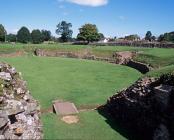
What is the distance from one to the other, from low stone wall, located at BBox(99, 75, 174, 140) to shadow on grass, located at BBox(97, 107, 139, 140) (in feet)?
0.21

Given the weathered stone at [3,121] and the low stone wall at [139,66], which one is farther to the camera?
the low stone wall at [139,66]

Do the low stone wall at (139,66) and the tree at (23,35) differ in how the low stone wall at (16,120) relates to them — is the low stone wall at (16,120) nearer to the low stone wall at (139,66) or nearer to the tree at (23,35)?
the low stone wall at (139,66)

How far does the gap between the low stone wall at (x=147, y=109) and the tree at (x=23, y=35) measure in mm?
104193

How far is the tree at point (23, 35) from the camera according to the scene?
121681 millimetres

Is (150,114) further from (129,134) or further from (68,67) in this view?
(68,67)

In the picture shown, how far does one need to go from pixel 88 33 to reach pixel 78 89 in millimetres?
72988

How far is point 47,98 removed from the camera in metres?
24.6

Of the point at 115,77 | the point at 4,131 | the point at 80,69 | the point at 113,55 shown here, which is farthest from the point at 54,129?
the point at 113,55

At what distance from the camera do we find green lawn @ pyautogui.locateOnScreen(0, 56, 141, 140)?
1708 cm

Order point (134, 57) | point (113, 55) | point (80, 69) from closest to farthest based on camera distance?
1. point (80, 69)
2. point (134, 57)
3. point (113, 55)

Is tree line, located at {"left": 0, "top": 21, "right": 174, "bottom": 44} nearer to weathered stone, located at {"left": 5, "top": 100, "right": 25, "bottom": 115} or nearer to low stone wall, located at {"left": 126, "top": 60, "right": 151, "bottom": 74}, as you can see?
low stone wall, located at {"left": 126, "top": 60, "right": 151, "bottom": 74}

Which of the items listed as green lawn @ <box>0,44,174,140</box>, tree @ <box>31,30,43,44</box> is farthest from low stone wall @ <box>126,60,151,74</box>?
tree @ <box>31,30,43,44</box>

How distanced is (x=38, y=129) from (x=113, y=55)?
41.3 m

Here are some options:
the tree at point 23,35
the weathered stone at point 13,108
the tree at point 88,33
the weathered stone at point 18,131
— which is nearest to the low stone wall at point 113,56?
the weathered stone at point 13,108
